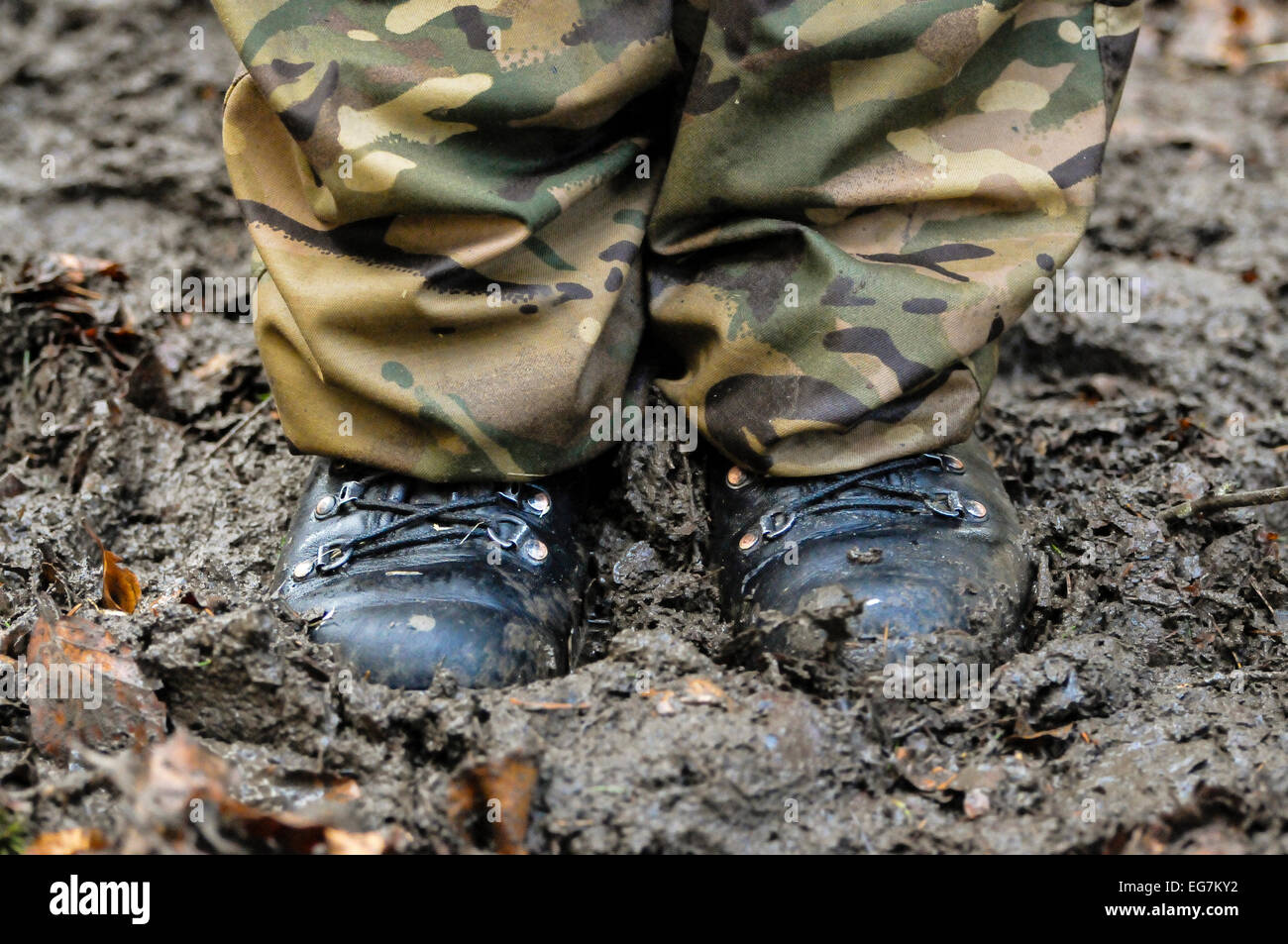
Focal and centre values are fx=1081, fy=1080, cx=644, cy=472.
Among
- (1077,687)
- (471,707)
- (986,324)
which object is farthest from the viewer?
(986,324)

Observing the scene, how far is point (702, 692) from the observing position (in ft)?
3.63

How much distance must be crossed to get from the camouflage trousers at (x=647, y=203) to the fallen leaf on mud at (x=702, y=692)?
1.21 ft

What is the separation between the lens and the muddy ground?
100 centimetres

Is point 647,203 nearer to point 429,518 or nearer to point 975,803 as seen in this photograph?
point 429,518

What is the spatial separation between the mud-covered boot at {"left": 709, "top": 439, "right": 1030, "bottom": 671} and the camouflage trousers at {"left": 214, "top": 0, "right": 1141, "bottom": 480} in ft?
0.16

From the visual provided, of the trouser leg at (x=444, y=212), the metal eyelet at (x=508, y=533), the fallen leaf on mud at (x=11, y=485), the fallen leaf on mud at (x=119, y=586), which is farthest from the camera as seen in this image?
the fallen leaf on mud at (x=11, y=485)

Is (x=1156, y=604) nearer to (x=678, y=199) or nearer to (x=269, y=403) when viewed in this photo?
(x=678, y=199)

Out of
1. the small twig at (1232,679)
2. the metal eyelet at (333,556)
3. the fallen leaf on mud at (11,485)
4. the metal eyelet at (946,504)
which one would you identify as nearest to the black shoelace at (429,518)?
the metal eyelet at (333,556)

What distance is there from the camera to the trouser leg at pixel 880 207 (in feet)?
4.23

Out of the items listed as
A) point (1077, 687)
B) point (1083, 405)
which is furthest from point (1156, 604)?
point (1083, 405)

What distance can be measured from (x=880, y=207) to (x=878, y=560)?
17.6 inches

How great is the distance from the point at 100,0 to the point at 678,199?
2.50 m

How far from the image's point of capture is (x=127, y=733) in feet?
3.64

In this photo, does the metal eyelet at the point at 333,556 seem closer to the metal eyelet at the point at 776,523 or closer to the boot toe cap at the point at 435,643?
the boot toe cap at the point at 435,643
